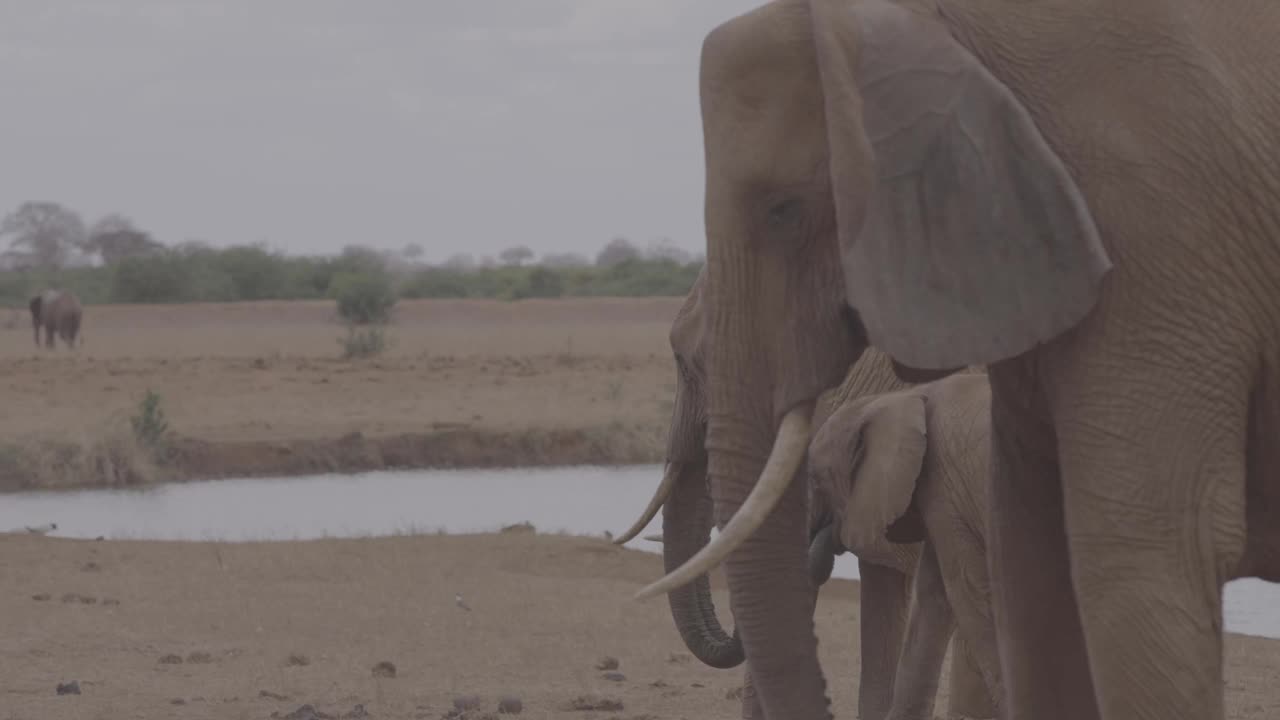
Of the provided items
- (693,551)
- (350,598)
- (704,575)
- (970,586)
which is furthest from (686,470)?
(350,598)

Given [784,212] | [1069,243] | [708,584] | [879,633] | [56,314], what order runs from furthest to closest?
[56,314], [879,633], [708,584], [784,212], [1069,243]

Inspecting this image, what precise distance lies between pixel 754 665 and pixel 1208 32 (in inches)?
49.0

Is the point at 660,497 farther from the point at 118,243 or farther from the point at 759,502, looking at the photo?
the point at 118,243

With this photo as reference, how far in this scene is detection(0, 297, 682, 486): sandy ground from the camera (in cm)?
1988

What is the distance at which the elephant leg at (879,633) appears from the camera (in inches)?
281

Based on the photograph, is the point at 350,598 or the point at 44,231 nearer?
the point at 350,598

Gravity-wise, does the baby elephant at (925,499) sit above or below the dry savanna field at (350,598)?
above

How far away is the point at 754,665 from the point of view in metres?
3.65

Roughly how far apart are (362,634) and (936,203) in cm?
648

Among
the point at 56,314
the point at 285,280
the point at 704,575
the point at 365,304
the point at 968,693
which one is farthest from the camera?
the point at 285,280

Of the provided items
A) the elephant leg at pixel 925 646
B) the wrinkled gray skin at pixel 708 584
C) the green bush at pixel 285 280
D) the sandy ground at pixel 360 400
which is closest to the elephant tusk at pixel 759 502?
the wrinkled gray skin at pixel 708 584

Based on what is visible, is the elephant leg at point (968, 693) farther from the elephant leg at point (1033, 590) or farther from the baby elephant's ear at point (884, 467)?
the elephant leg at point (1033, 590)

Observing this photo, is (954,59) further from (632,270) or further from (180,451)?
(632,270)

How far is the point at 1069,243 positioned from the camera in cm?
331
